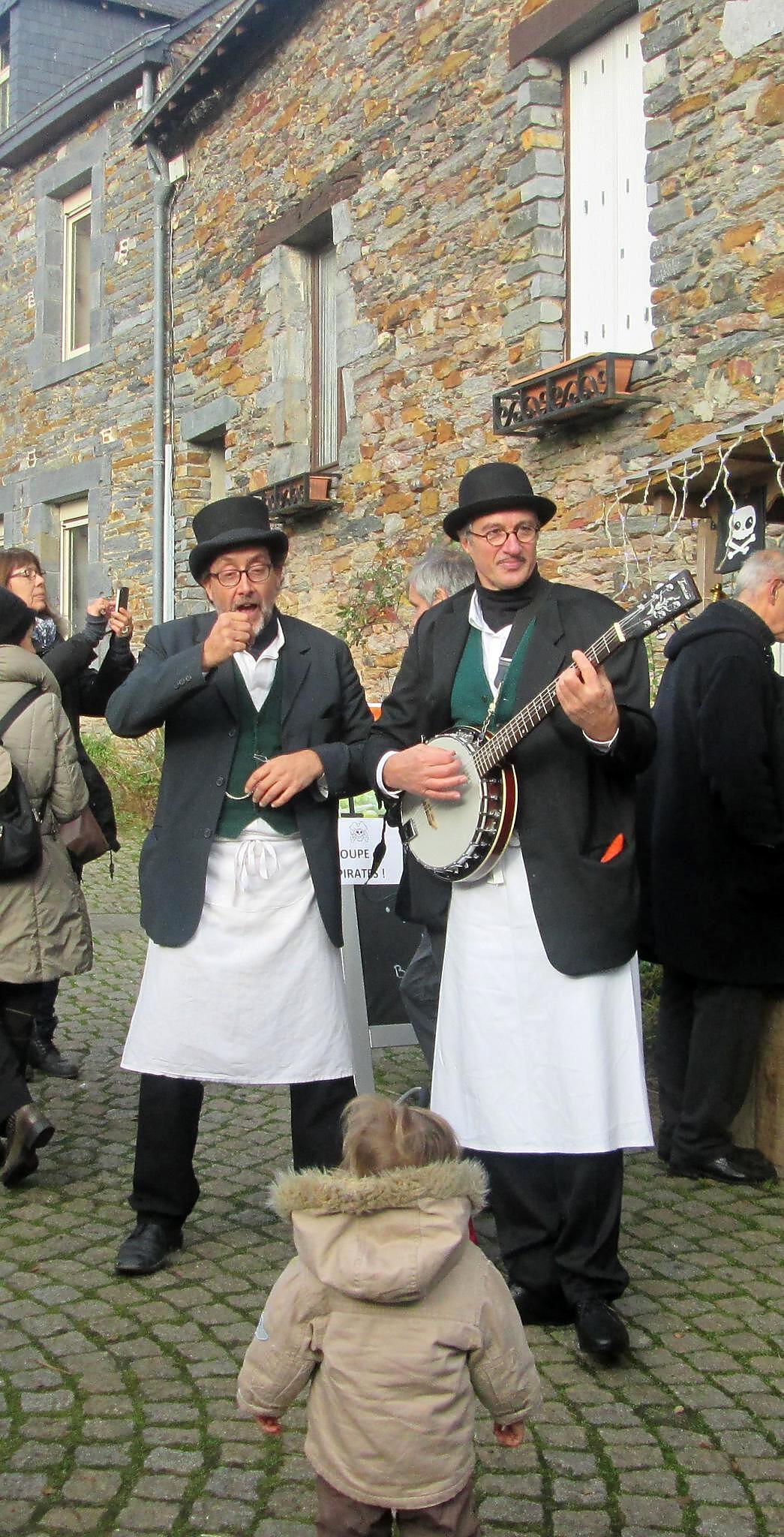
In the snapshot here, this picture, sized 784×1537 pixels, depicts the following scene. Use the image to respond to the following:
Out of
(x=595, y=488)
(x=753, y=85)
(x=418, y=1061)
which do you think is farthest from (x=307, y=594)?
(x=418, y=1061)

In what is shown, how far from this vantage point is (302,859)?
153 inches

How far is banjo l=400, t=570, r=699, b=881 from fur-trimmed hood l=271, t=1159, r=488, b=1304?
1274 millimetres

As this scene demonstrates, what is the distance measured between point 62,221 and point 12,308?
4.17 feet

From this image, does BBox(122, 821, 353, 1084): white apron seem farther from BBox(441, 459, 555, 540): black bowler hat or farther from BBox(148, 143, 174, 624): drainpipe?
BBox(148, 143, 174, 624): drainpipe

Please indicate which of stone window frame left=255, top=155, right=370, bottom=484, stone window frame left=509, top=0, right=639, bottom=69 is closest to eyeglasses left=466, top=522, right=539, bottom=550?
stone window frame left=509, top=0, right=639, bottom=69

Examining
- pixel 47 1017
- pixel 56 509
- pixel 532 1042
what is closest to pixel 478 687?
pixel 532 1042

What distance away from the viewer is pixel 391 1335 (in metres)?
2.16

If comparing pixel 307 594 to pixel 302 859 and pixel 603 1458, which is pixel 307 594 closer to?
pixel 302 859

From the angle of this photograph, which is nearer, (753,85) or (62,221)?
(753,85)

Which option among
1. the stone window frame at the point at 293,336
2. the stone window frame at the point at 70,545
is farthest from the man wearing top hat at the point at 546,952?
the stone window frame at the point at 70,545

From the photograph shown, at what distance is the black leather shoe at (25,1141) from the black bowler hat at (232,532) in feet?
5.56

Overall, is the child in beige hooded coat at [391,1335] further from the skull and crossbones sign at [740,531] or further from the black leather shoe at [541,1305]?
the skull and crossbones sign at [740,531]

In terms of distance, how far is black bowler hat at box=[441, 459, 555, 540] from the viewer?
351cm

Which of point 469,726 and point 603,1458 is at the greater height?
point 469,726
